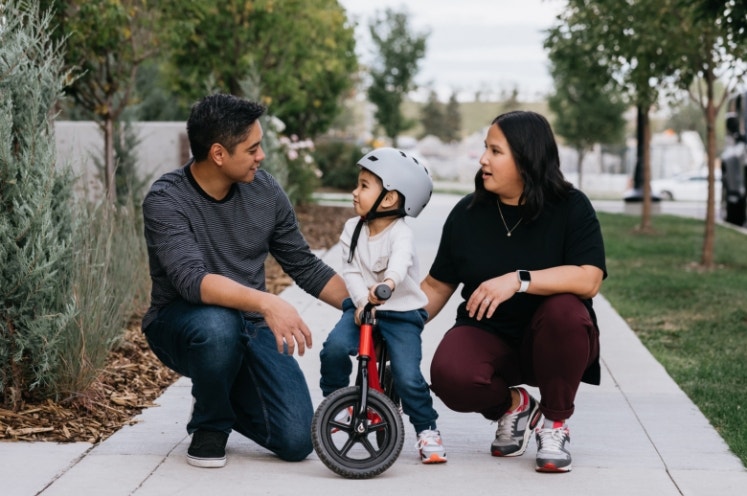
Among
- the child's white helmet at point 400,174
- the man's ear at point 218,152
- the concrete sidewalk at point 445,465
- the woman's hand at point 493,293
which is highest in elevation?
the man's ear at point 218,152

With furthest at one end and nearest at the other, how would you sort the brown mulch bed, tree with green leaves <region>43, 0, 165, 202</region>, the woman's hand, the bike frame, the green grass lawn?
tree with green leaves <region>43, 0, 165, 202</region> < the green grass lawn < the brown mulch bed < the woman's hand < the bike frame

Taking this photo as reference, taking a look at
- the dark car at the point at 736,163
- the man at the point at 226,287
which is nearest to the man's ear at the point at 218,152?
the man at the point at 226,287

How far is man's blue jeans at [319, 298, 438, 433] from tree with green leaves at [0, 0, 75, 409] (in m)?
1.27

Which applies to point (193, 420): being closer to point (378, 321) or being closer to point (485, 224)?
point (378, 321)

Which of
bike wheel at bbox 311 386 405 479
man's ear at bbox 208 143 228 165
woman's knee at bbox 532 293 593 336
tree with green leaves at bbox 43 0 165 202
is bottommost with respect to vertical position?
bike wheel at bbox 311 386 405 479

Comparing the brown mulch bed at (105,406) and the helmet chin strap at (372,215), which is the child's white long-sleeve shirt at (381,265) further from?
the brown mulch bed at (105,406)

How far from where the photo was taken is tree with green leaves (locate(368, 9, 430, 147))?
45.0 meters

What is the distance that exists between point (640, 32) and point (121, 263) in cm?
807

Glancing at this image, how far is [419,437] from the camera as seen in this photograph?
191 inches

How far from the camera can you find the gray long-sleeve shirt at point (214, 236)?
4773mm

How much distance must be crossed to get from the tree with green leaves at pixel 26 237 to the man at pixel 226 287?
57 cm

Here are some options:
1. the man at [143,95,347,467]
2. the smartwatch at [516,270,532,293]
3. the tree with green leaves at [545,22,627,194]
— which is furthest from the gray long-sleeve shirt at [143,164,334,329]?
the tree with green leaves at [545,22,627,194]

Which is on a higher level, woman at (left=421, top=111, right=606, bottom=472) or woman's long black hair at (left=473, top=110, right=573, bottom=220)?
woman's long black hair at (left=473, top=110, right=573, bottom=220)

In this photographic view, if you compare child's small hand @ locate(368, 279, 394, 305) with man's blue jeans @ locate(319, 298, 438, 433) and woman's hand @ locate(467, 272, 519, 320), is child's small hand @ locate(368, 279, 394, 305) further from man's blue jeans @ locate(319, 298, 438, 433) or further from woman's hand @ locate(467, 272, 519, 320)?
woman's hand @ locate(467, 272, 519, 320)
